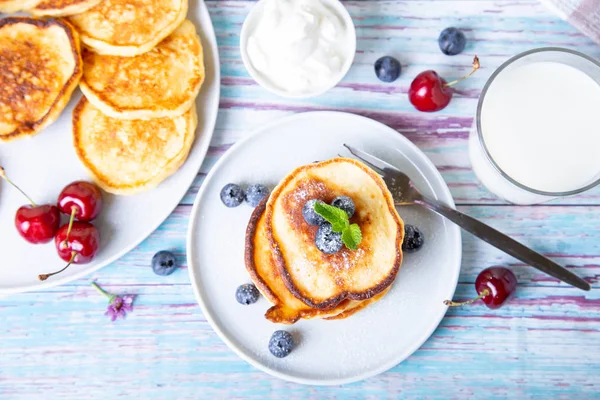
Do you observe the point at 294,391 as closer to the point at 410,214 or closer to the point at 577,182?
the point at 410,214

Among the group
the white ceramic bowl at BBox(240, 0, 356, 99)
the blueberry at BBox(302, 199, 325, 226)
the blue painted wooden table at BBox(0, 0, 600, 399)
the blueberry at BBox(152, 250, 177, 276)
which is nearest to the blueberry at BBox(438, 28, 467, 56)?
the blue painted wooden table at BBox(0, 0, 600, 399)

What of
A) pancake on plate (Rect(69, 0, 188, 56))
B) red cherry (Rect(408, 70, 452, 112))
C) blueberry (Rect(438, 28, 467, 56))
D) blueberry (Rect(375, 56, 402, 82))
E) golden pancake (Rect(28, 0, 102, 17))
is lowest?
red cherry (Rect(408, 70, 452, 112))

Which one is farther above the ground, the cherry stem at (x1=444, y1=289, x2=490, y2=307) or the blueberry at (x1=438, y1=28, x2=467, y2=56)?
the blueberry at (x1=438, y1=28, x2=467, y2=56)

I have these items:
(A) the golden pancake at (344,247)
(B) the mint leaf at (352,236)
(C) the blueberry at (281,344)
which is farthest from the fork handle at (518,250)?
(C) the blueberry at (281,344)

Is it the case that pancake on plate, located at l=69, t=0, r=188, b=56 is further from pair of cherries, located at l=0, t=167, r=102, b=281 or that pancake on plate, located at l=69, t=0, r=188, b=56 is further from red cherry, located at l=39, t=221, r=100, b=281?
red cherry, located at l=39, t=221, r=100, b=281

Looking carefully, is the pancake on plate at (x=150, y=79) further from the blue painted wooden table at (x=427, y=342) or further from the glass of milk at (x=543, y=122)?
the glass of milk at (x=543, y=122)
